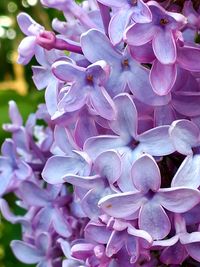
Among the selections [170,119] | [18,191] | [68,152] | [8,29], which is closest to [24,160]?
[18,191]

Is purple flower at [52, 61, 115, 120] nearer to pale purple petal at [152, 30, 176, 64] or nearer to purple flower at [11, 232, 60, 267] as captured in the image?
pale purple petal at [152, 30, 176, 64]

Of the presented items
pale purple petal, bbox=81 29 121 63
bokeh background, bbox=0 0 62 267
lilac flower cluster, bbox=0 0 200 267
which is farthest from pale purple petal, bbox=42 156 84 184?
bokeh background, bbox=0 0 62 267

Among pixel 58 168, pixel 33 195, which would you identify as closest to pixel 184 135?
pixel 58 168

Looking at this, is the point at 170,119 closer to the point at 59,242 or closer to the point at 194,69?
the point at 194,69

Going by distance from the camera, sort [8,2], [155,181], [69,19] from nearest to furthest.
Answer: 1. [155,181]
2. [69,19]
3. [8,2]

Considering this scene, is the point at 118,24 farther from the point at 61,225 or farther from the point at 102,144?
the point at 61,225
